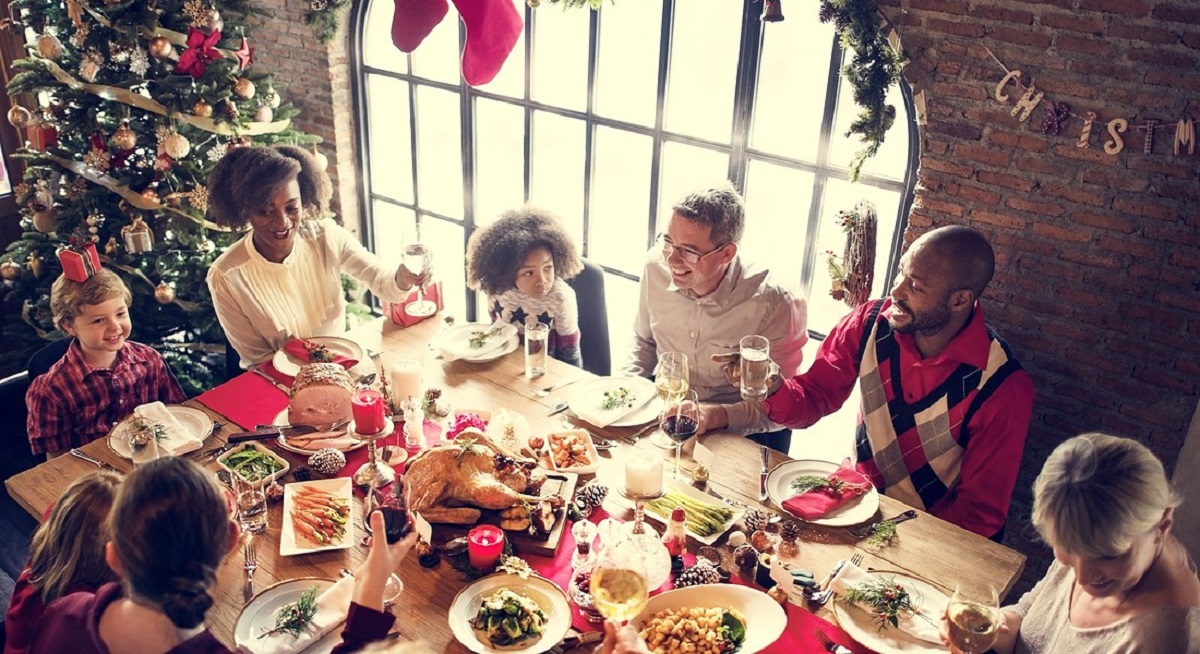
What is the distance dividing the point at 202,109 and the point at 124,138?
0.36 m

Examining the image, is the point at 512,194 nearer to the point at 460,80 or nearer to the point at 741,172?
the point at 460,80

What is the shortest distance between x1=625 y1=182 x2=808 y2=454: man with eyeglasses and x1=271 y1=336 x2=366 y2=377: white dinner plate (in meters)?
1.07

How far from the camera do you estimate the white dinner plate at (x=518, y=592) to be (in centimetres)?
193

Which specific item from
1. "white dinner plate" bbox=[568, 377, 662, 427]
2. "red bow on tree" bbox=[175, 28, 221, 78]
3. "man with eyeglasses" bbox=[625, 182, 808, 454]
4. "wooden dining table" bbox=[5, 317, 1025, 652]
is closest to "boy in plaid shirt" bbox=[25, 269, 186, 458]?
"wooden dining table" bbox=[5, 317, 1025, 652]

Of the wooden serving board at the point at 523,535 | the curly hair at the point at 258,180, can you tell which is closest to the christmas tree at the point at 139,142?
the curly hair at the point at 258,180

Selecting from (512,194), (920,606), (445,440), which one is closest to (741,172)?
(512,194)

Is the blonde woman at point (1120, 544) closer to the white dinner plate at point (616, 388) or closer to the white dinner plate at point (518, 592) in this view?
the white dinner plate at point (518, 592)

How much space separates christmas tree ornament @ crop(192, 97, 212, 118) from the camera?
4028 mm

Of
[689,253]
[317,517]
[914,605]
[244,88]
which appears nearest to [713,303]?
[689,253]

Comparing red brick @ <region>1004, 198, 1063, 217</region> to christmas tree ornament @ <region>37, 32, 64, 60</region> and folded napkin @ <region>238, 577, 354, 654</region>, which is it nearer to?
folded napkin @ <region>238, 577, 354, 654</region>

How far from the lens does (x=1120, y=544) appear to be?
1.69 meters

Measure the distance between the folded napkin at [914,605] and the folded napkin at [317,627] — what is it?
1.17 m

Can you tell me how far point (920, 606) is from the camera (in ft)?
6.79

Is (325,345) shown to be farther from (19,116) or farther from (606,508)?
(19,116)
